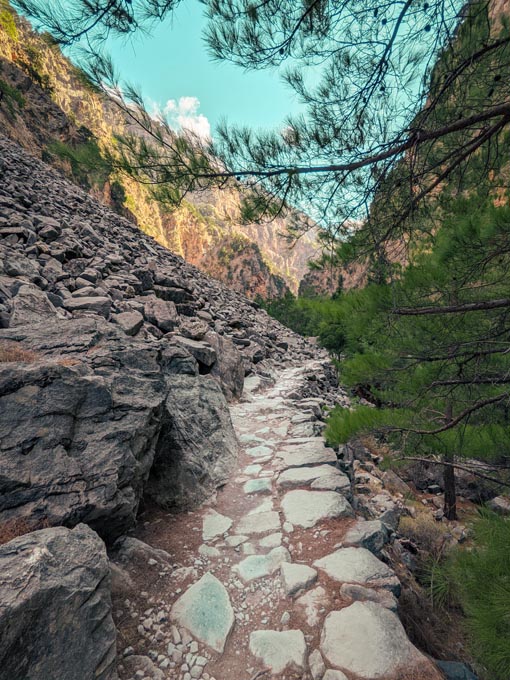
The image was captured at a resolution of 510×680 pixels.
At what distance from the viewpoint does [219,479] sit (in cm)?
348

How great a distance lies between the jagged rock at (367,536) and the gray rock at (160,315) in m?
4.69

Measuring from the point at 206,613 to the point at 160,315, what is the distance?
512 centimetres

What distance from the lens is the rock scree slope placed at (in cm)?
134

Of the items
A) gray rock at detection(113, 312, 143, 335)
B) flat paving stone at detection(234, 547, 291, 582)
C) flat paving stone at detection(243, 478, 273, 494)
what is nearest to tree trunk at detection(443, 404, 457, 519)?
flat paving stone at detection(243, 478, 273, 494)

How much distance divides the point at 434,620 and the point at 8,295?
5.47m

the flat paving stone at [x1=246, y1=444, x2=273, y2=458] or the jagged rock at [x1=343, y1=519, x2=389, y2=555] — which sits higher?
the flat paving stone at [x1=246, y1=444, x2=273, y2=458]

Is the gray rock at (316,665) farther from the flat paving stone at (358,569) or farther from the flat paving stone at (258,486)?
the flat paving stone at (258,486)

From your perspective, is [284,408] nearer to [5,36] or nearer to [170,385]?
[170,385]

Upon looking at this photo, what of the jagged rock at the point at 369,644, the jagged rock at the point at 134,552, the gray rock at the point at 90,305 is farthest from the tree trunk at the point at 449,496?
the gray rock at the point at 90,305

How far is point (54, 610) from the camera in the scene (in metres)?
1.22

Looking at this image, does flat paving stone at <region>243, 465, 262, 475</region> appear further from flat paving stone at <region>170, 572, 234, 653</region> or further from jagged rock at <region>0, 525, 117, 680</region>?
jagged rock at <region>0, 525, 117, 680</region>

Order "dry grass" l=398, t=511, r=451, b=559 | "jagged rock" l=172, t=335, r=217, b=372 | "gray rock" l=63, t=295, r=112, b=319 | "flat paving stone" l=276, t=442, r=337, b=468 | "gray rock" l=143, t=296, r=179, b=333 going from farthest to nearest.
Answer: "gray rock" l=143, t=296, r=179, b=333, "jagged rock" l=172, t=335, r=217, b=372, "gray rock" l=63, t=295, r=112, b=319, "dry grass" l=398, t=511, r=451, b=559, "flat paving stone" l=276, t=442, r=337, b=468

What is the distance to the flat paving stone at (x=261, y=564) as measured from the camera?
225 cm

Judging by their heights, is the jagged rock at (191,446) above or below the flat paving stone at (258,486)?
above
